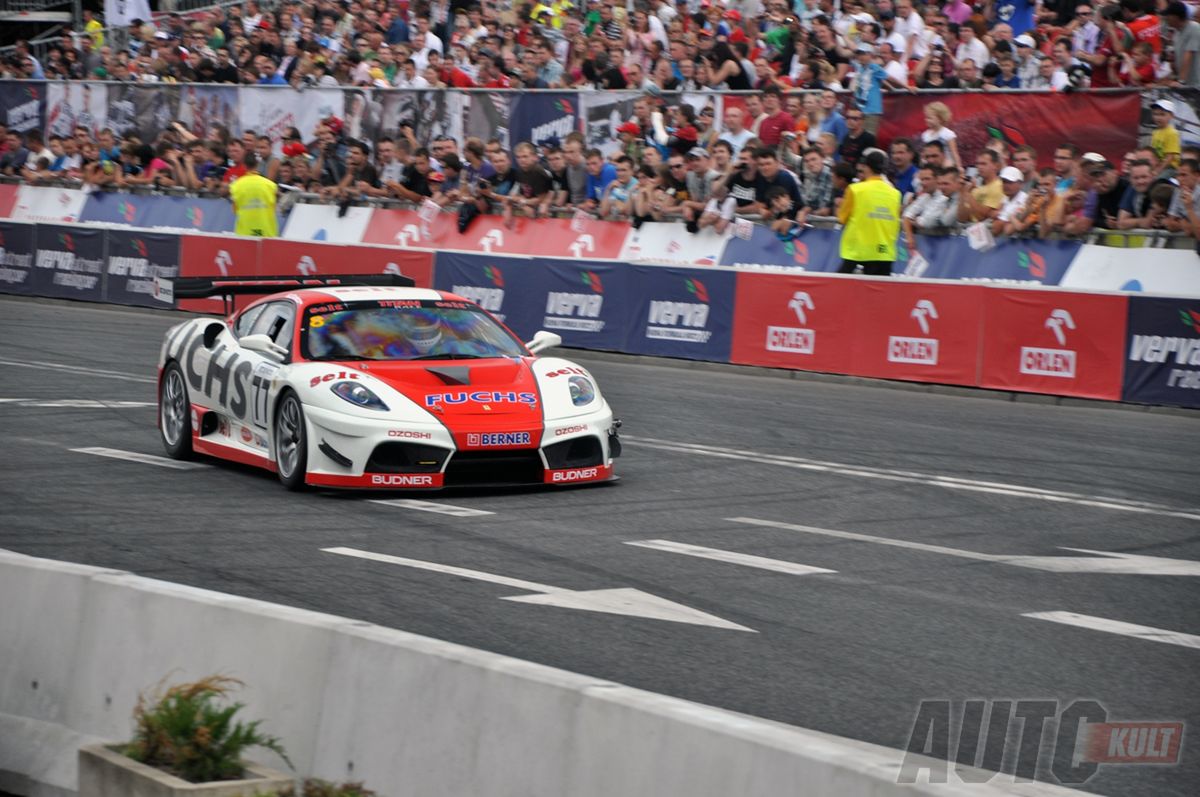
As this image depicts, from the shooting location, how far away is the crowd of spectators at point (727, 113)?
1883cm

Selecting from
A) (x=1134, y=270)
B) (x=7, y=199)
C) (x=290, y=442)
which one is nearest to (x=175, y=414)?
(x=290, y=442)

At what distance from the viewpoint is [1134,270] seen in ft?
58.1

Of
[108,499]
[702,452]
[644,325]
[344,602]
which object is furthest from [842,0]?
[344,602]

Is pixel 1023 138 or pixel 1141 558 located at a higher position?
pixel 1023 138

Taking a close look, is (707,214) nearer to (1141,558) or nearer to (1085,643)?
(1141,558)

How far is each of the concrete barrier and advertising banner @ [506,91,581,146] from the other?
19.7 meters

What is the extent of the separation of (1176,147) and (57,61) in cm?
2520

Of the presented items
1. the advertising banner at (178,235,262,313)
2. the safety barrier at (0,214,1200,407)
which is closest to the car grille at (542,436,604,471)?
the safety barrier at (0,214,1200,407)

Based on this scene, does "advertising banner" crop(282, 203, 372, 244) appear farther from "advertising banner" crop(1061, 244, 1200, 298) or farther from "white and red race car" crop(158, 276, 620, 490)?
"white and red race car" crop(158, 276, 620, 490)

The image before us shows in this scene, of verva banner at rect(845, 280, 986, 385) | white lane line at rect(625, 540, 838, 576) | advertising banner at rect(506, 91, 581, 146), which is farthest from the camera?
advertising banner at rect(506, 91, 581, 146)

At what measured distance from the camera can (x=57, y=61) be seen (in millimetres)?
36406

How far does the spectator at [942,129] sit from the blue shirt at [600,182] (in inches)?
177

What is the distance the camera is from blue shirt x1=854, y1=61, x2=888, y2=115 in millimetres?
21062

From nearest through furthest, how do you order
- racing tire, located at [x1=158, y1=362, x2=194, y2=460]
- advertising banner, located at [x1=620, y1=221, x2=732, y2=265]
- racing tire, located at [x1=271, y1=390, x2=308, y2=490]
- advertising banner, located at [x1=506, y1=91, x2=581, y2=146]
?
racing tire, located at [x1=271, y1=390, x2=308, y2=490], racing tire, located at [x1=158, y1=362, x2=194, y2=460], advertising banner, located at [x1=620, y1=221, x2=732, y2=265], advertising banner, located at [x1=506, y1=91, x2=581, y2=146]
